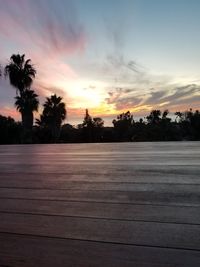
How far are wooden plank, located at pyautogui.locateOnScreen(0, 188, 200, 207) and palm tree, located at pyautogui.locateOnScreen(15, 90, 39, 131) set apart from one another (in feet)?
44.0

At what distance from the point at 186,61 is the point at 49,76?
5.50 metres

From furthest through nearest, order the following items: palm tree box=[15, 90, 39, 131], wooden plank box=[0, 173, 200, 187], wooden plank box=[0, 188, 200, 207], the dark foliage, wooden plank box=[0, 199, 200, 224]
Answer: palm tree box=[15, 90, 39, 131]
the dark foliage
wooden plank box=[0, 173, 200, 187]
wooden plank box=[0, 188, 200, 207]
wooden plank box=[0, 199, 200, 224]

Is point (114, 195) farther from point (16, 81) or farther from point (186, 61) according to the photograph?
point (16, 81)

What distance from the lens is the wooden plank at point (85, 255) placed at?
922 mm

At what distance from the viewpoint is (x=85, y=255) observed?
981 mm

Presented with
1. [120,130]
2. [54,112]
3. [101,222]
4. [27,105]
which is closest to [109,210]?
[101,222]

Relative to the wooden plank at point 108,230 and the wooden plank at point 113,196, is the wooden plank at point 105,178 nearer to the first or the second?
the wooden plank at point 113,196

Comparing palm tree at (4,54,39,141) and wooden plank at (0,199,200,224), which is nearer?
wooden plank at (0,199,200,224)

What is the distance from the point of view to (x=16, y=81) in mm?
15898

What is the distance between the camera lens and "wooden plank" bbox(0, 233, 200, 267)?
922 mm

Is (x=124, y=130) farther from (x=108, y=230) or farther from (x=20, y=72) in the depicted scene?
(x=108, y=230)

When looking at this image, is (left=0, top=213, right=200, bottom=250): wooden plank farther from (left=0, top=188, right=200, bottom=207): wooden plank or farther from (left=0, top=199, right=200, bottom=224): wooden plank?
(left=0, top=188, right=200, bottom=207): wooden plank

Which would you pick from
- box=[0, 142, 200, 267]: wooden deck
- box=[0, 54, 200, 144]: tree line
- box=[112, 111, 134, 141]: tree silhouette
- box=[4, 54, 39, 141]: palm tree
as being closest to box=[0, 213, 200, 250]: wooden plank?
box=[0, 142, 200, 267]: wooden deck

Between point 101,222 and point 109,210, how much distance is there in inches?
6.5
